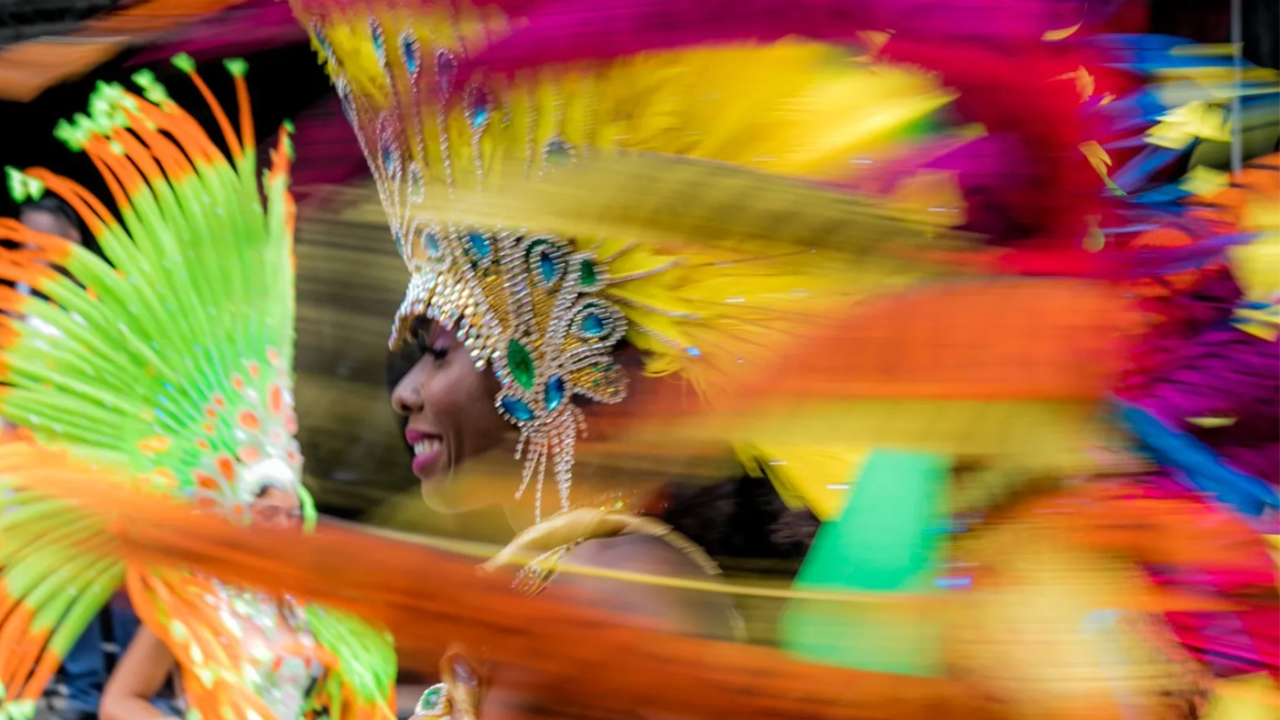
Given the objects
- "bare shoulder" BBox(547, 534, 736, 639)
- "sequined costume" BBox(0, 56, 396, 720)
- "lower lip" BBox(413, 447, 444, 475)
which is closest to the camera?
"bare shoulder" BBox(547, 534, 736, 639)

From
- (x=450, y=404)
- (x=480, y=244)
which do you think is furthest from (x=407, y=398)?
(x=480, y=244)

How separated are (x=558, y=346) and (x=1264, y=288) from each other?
2.32 feet

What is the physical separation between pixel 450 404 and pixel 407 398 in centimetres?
4

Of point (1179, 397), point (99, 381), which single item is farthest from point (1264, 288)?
point (99, 381)

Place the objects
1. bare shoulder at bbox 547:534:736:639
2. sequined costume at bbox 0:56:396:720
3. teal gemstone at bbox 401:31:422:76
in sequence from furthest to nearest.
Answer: sequined costume at bbox 0:56:396:720 → teal gemstone at bbox 401:31:422:76 → bare shoulder at bbox 547:534:736:639

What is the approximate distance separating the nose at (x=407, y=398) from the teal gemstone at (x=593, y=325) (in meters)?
0.17

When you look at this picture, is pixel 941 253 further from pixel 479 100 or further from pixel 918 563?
pixel 479 100

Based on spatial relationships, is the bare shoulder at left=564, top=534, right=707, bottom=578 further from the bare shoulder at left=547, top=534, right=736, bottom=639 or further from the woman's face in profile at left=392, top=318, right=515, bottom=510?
the woman's face in profile at left=392, top=318, right=515, bottom=510

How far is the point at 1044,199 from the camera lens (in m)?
0.60

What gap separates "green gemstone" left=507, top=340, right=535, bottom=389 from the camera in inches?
37.9

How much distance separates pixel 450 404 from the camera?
0.97 m

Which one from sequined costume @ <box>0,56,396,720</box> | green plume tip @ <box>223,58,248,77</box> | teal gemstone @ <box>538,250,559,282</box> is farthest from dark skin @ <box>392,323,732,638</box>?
green plume tip @ <box>223,58,248,77</box>

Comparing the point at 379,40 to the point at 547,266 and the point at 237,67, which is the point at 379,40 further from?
the point at 237,67

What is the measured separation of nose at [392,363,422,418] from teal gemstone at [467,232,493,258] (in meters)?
0.14
